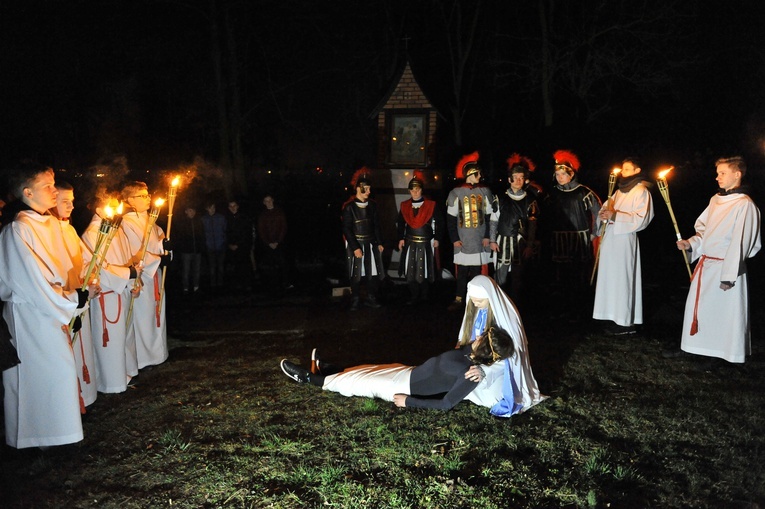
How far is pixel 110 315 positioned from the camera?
18.6 feet

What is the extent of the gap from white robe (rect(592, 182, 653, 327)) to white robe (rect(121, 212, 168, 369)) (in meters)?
5.27

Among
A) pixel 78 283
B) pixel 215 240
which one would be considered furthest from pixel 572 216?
pixel 215 240

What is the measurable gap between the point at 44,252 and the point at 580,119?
1907cm

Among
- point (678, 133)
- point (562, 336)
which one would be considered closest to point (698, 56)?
point (678, 133)

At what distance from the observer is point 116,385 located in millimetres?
5723

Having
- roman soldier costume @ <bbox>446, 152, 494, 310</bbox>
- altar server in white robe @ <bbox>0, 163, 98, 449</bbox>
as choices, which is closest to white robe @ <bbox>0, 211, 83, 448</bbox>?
altar server in white robe @ <bbox>0, 163, 98, 449</bbox>

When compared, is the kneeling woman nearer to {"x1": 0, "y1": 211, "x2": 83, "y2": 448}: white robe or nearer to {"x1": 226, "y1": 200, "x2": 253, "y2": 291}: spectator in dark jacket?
{"x1": 0, "y1": 211, "x2": 83, "y2": 448}: white robe

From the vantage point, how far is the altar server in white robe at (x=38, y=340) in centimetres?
451

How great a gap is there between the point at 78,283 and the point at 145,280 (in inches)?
49.3

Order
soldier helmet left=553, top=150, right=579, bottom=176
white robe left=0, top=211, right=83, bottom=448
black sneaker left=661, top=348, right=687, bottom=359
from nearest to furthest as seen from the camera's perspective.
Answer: white robe left=0, top=211, right=83, bottom=448, black sneaker left=661, top=348, right=687, bottom=359, soldier helmet left=553, top=150, right=579, bottom=176

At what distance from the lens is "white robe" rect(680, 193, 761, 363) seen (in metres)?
6.01

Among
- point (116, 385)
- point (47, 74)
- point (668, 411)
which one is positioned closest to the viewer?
point (668, 411)

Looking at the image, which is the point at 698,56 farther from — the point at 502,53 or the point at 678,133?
the point at 502,53

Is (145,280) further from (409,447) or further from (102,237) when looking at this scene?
(409,447)
